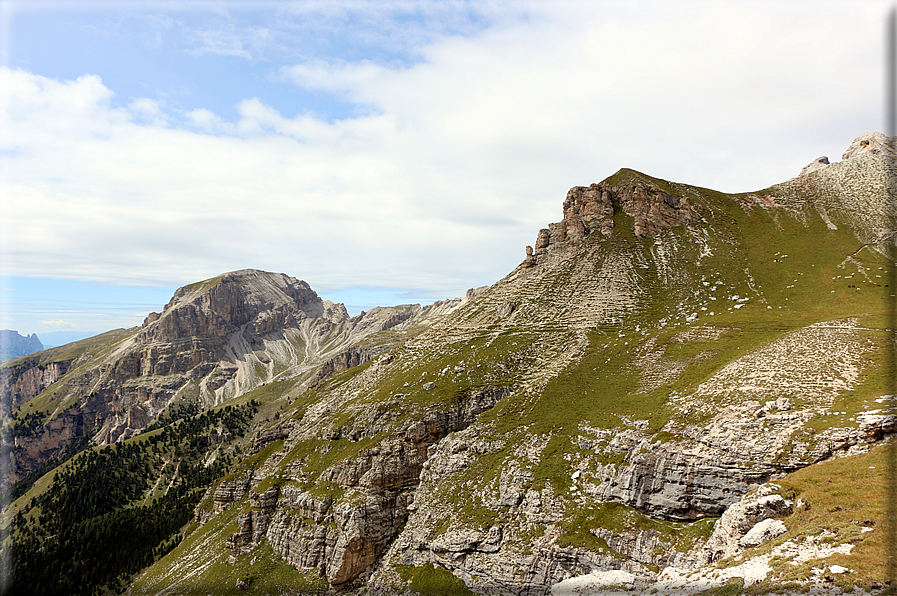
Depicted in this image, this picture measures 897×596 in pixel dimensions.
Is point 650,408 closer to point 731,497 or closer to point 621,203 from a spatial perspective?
point 731,497

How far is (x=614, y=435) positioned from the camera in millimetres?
58719

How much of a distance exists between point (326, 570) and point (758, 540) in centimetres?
6996

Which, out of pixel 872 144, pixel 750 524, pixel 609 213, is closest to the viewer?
pixel 750 524

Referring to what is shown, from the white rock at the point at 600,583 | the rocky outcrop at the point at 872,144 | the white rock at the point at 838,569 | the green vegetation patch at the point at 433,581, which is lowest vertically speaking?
the green vegetation patch at the point at 433,581

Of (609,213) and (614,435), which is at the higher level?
(609,213)

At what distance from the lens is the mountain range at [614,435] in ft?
123

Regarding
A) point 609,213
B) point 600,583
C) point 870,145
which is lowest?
point 600,583

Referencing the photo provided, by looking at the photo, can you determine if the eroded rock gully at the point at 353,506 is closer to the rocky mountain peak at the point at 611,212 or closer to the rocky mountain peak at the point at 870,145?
the rocky mountain peak at the point at 611,212

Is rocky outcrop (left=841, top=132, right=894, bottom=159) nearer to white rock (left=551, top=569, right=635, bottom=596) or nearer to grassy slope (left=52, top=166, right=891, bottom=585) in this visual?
grassy slope (left=52, top=166, right=891, bottom=585)

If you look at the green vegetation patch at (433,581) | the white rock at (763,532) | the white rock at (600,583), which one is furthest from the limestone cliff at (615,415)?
the green vegetation patch at (433,581)

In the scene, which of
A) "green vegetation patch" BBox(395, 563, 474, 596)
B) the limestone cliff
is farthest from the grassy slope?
"green vegetation patch" BBox(395, 563, 474, 596)

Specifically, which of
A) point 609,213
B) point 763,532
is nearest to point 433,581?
point 763,532

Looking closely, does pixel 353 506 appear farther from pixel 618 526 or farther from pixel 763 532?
pixel 763 532

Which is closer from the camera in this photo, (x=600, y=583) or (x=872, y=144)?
(x=600, y=583)
